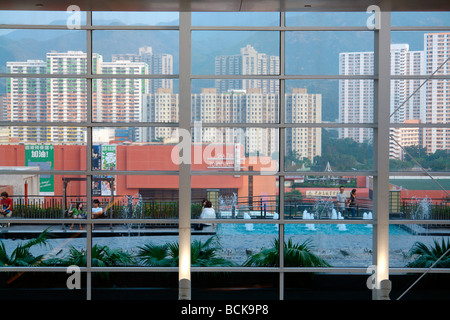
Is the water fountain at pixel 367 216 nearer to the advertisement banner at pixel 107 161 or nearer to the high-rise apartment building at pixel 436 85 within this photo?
the high-rise apartment building at pixel 436 85

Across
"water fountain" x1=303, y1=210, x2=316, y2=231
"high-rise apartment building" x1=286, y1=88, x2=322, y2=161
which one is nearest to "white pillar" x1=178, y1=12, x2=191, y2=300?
"high-rise apartment building" x1=286, y1=88, x2=322, y2=161

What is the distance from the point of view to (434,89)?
6363 mm

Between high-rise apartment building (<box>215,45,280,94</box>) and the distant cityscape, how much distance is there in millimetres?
13

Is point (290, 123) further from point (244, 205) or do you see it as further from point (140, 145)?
point (140, 145)

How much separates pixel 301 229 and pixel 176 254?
5.42 feet

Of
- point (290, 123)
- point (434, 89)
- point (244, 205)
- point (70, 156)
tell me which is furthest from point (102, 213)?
point (434, 89)

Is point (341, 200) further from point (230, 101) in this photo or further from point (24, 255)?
A: point (24, 255)

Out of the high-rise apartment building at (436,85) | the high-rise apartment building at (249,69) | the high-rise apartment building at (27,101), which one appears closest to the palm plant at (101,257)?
the high-rise apartment building at (27,101)

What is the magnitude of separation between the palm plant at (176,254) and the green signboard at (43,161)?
4.68 ft

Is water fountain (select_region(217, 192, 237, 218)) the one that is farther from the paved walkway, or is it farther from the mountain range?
the mountain range

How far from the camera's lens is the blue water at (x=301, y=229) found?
21.2ft

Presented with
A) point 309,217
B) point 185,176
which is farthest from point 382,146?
point 185,176

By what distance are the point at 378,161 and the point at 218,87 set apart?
2.22 meters
